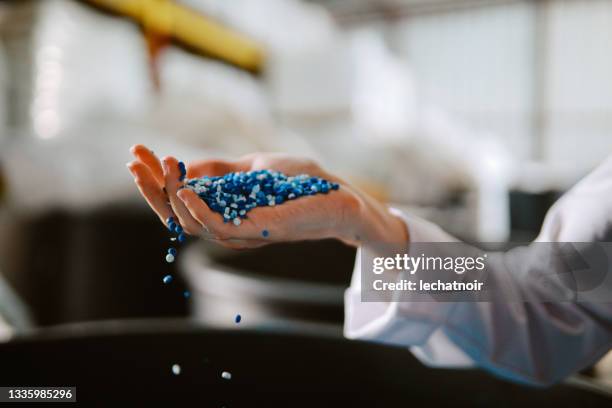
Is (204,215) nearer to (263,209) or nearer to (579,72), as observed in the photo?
(263,209)

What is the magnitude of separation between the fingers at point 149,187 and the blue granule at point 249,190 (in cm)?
2

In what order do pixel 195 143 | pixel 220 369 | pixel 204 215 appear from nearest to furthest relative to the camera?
pixel 204 215
pixel 220 369
pixel 195 143

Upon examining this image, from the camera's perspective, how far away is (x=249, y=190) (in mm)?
351

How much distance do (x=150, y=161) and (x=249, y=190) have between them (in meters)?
0.07

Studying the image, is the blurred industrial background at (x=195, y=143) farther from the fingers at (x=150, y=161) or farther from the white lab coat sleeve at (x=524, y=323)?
the fingers at (x=150, y=161)

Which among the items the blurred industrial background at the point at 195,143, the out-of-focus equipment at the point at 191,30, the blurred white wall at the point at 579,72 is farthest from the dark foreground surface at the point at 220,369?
the blurred white wall at the point at 579,72

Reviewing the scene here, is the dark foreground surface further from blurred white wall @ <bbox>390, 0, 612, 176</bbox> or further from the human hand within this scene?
blurred white wall @ <bbox>390, 0, 612, 176</bbox>

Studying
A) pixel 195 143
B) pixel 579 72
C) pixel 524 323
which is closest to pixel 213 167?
pixel 524 323

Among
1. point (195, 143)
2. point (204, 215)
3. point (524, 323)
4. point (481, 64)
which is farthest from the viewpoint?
point (481, 64)

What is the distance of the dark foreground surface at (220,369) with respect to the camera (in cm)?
60

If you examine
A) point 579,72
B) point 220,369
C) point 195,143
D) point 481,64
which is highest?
point 481,64

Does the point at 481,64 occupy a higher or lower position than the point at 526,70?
higher

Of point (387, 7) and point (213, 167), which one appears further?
point (387, 7)

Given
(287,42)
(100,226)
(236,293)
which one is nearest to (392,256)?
(236,293)
